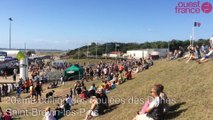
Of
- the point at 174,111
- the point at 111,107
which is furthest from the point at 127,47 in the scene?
the point at 174,111

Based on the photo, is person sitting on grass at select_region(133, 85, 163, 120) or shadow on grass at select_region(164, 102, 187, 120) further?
shadow on grass at select_region(164, 102, 187, 120)

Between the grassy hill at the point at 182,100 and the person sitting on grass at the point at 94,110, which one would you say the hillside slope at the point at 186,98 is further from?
the person sitting on grass at the point at 94,110

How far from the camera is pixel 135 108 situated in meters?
16.7

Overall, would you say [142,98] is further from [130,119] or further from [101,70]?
[101,70]

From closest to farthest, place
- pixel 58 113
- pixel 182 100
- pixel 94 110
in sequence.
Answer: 1. pixel 182 100
2. pixel 94 110
3. pixel 58 113

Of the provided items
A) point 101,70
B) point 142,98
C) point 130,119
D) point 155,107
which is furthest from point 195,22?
point 155,107

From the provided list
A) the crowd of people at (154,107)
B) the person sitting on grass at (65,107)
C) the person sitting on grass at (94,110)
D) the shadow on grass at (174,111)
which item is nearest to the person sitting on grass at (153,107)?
the crowd of people at (154,107)

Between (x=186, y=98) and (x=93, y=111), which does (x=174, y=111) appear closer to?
(x=186, y=98)

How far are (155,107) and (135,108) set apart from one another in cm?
494

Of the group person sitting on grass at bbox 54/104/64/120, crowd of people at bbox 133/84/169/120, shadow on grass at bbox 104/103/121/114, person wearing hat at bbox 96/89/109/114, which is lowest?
person sitting on grass at bbox 54/104/64/120

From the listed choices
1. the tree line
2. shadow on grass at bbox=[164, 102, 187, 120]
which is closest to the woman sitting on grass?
shadow on grass at bbox=[164, 102, 187, 120]

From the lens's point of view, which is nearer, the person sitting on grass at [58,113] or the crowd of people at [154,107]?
the crowd of people at [154,107]

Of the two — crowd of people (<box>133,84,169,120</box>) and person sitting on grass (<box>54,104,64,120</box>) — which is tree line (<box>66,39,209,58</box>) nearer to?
person sitting on grass (<box>54,104,64,120</box>)

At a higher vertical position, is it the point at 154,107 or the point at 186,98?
the point at 154,107
